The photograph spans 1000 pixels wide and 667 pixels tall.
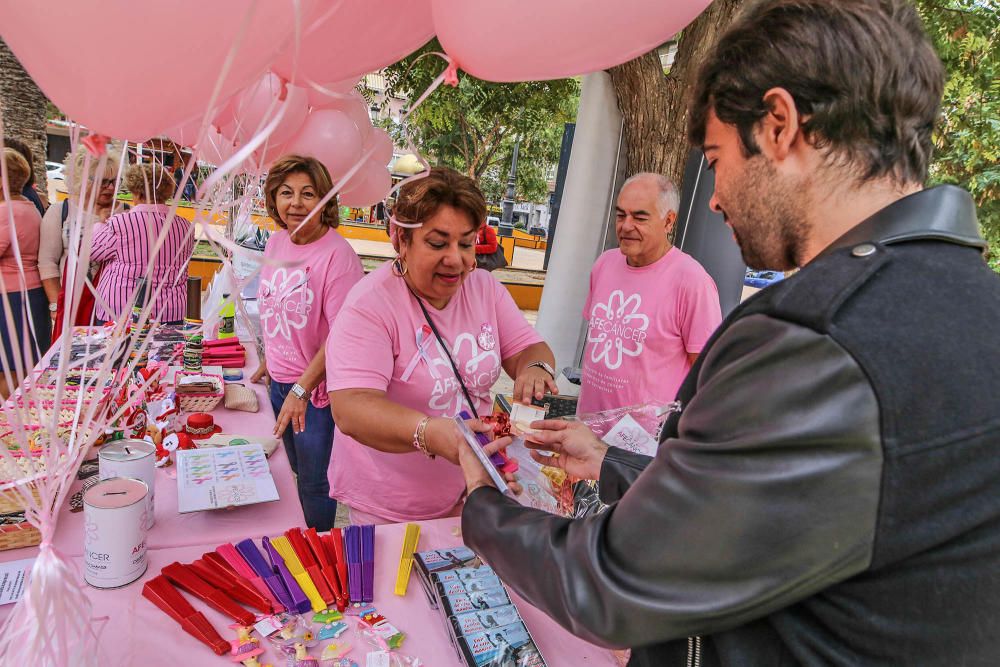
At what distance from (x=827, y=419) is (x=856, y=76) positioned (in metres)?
0.46

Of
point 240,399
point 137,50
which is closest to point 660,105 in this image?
point 240,399

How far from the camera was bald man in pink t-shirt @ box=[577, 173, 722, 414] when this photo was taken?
2734mm

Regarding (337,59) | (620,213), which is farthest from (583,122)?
(337,59)

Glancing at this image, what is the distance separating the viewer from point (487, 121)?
966 centimetres

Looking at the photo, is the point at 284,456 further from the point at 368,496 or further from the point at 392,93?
the point at 392,93

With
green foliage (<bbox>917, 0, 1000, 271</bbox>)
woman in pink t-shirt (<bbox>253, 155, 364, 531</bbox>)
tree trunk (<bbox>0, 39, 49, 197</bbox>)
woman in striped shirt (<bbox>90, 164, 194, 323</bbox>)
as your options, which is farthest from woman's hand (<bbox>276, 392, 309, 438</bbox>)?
tree trunk (<bbox>0, 39, 49, 197</bbox>)

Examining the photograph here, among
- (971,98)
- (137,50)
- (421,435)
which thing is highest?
(971,98)

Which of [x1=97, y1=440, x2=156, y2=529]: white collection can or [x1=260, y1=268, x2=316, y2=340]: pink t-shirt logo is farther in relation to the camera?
[x1=260, y1=268, x2=316, y2=340]: pink t-shirt logo

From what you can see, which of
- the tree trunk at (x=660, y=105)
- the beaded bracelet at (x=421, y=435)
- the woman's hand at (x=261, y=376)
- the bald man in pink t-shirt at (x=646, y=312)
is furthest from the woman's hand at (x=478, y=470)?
the tree trunk at (x=660, y=105)

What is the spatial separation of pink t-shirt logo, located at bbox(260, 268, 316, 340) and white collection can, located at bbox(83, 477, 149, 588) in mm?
1398

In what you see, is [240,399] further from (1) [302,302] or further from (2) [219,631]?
(2) [219,631]

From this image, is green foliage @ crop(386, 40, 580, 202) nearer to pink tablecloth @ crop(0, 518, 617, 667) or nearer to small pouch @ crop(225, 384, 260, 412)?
pink tablecloth @ crop(0, 518, 617, 667)

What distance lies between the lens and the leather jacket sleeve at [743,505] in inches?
24.5

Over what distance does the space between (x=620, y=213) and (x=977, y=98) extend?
702 cm
